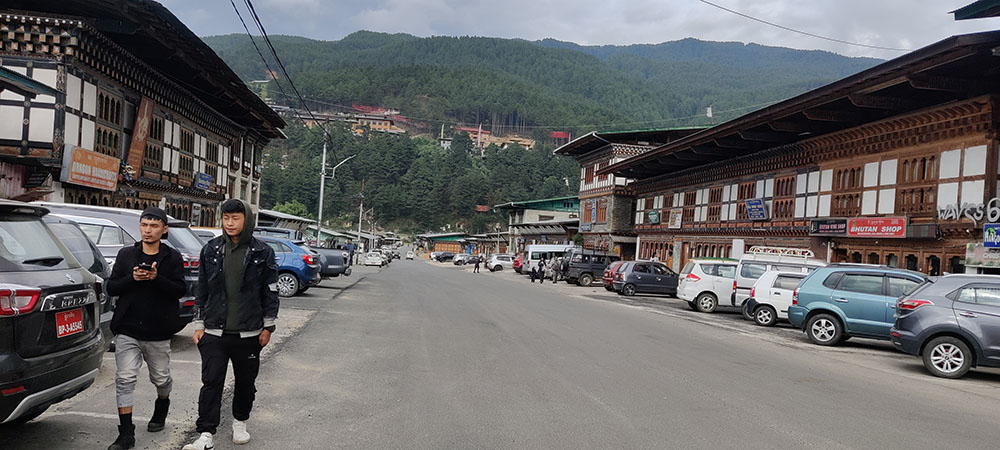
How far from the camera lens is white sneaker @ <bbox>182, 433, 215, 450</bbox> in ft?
17.9

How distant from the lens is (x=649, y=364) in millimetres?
10773

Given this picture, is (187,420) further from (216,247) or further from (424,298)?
(424,298)

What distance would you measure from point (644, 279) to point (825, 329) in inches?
671

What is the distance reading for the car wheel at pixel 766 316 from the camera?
64.9 feet

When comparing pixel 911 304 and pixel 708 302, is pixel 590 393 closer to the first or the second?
pixel 911 304

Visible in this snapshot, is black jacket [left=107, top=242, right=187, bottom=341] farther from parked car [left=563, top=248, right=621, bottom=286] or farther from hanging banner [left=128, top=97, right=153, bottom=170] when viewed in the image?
parked car [left=563, top=248, right=621, bottom=286]

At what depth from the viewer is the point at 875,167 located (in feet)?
84.1

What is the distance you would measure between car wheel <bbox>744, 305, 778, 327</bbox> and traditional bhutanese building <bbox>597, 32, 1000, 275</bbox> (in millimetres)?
5340

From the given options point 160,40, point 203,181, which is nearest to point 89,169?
point 160,40

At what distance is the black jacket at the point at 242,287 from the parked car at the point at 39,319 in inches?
36.0

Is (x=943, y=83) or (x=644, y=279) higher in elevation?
(x=943, y=83)

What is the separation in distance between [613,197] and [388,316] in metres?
41.5

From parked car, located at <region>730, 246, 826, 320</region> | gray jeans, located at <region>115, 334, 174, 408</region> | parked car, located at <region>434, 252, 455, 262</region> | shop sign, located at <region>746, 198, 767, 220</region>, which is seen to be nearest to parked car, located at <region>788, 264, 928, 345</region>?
parked car, located at <region>730, 246, 826, 320</region>

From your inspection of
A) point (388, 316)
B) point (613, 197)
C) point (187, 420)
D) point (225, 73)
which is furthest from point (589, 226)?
point (187, 420)
